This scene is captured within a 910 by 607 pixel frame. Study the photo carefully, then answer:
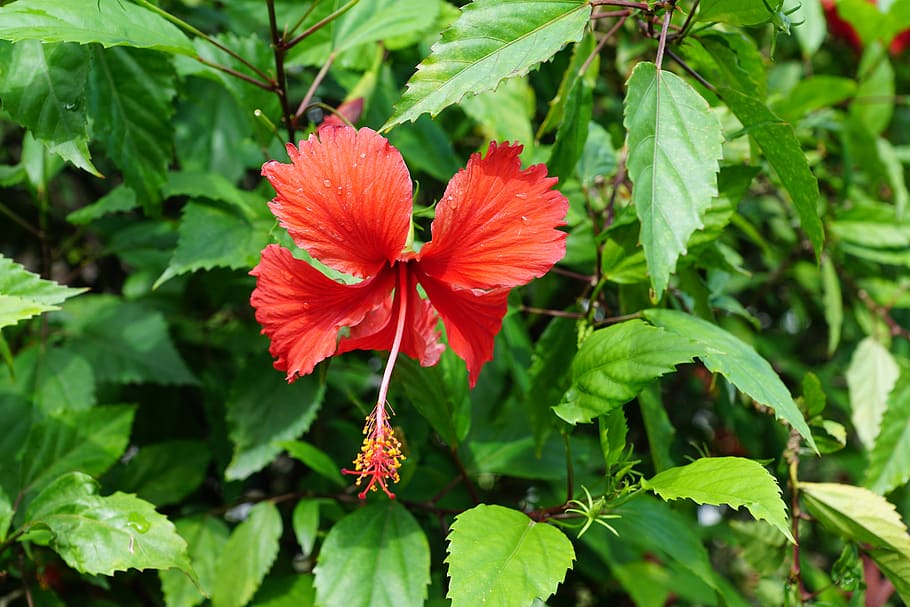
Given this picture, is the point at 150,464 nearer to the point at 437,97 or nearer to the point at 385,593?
the point at 385,593

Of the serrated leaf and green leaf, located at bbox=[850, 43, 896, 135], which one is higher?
green leaf, located at bbox=[850, 43, 896, 135]

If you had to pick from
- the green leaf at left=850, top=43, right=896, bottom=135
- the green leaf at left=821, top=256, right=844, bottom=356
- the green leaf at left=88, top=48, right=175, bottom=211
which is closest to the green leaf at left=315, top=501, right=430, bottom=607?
the green leaf at left=88, top=48, right=175, bottom=211

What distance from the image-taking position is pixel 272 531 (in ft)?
3.59

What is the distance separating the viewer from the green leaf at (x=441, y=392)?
3.15ft

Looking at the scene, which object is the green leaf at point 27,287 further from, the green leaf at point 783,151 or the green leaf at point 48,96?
the green leaf at point 783,151

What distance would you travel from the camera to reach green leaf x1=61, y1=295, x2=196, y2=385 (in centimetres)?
127

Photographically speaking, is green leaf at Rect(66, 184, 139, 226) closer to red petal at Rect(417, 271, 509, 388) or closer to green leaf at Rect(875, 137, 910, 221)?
red petal at Rect(417, 271, 509, 388)

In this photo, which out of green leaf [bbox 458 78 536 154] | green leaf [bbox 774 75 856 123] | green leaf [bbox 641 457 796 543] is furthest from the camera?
green leaf [bbox 774 75 856 123]

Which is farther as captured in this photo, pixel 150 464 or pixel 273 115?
pixel 150 464

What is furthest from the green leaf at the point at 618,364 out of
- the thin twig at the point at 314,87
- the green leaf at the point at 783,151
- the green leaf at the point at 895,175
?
→ the green leaf at the point at 895,175

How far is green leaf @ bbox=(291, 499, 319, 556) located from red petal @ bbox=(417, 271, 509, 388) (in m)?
0.35

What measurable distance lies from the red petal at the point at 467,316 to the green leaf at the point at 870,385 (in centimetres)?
81

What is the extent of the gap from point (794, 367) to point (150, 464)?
1.36 meters


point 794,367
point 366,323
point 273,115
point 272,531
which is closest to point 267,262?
point 366,323
